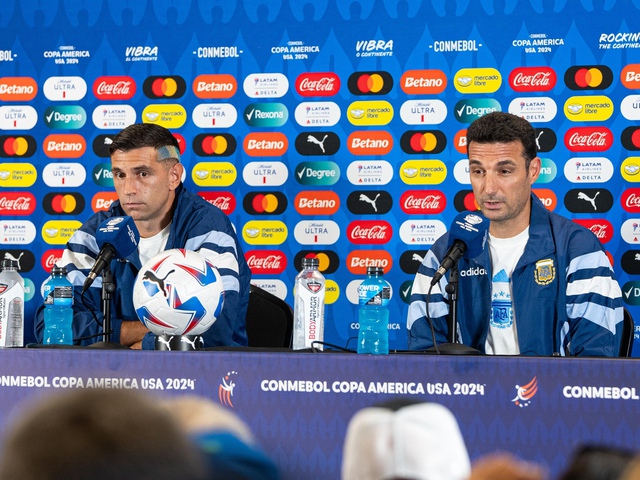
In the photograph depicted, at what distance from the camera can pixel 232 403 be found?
1.87 m

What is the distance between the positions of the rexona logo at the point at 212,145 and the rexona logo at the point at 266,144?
96mm

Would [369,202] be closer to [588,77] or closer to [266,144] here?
[266,144]

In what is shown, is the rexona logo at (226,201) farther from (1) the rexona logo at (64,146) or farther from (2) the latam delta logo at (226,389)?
(2) the latam delta logo at (226,389)

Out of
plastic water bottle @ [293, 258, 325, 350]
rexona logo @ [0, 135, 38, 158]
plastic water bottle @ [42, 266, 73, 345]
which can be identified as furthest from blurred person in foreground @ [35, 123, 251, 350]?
rexona logo @ [0, 135, 38, 158]

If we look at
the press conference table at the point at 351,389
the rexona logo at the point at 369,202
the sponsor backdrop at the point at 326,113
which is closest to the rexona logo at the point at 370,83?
the sponsor backdrop at the point at 326,113

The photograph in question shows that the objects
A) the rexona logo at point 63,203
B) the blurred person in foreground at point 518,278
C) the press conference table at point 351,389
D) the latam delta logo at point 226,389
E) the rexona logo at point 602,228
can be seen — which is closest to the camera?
the press conference table at point 351,389

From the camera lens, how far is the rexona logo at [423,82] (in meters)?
3.88

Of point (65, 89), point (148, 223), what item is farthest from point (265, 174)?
point (65, 89)

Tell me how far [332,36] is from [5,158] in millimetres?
1630

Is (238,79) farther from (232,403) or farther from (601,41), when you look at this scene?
(232,403)

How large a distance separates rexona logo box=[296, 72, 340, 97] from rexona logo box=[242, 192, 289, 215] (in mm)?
470

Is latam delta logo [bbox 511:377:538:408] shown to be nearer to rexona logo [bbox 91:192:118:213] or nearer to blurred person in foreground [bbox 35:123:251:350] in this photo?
blurred person in foreground [bbox 35:123:251:350]

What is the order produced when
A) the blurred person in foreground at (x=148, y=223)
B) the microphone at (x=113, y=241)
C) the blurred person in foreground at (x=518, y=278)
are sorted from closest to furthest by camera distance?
the microphone at (x=113, y=241)
the blurred person in foreground at (x=518, y=278)
the blurred person in foreground at (x=148, y=223)

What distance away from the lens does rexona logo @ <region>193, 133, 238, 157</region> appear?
4.03 m
